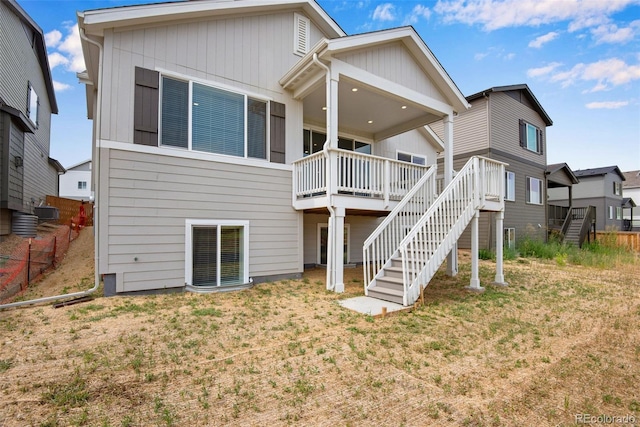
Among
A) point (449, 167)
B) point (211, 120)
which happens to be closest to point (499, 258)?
point (449, 167)

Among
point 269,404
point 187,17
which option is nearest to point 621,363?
point 269,404

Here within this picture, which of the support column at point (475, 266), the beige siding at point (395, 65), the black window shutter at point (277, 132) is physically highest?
the beige siding at point (395, 65)

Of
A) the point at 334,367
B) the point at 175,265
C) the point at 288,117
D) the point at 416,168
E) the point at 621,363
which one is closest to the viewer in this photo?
the point at 334,367

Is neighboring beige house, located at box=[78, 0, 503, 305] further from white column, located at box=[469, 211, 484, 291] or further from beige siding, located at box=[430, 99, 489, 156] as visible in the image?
beige siding, located at box=[430, 99, 489, 156]

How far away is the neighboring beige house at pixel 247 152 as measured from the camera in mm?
5645

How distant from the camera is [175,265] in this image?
6.05 metres

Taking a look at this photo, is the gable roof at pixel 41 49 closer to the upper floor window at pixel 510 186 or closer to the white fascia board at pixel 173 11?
the white fascia board at pixel 173 11

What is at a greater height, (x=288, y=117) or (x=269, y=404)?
(x=288, y=117)

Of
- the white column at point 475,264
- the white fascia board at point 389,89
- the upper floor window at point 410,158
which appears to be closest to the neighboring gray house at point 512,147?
the upper floor window at point 410,158

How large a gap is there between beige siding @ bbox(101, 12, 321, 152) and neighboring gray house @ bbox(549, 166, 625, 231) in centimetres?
2339

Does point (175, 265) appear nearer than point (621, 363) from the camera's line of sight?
No

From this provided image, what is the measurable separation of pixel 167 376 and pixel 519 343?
13.4 ft

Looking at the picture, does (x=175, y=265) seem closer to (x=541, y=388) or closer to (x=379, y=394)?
(x=379, y=394)

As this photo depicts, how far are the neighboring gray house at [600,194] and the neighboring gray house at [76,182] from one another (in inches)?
1734
